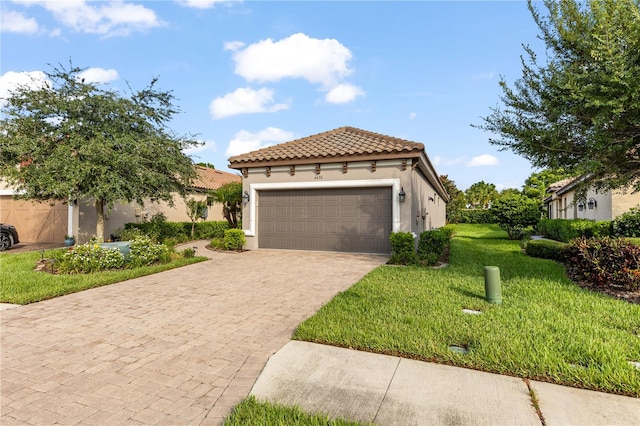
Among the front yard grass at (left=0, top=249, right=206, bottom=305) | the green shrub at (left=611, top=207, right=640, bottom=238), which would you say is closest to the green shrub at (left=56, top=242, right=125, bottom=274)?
the front yard grass at (left=0, top=249, right=206, bottom=305)

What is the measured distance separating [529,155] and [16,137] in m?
14.6

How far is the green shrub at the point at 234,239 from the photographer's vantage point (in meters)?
13.0

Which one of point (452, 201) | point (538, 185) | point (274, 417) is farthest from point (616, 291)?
point (538, 185)

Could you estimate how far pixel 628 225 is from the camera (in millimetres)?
11188

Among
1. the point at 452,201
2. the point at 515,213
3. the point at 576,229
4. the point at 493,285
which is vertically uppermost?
the point at 452,201

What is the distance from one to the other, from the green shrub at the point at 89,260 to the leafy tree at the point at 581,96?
398 inches

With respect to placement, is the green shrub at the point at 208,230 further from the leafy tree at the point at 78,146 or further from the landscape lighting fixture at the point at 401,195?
the landscape lighting fixture at the point at 401,195

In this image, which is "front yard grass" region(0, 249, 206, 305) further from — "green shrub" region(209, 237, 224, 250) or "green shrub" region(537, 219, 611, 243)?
"green shrub" region(537, 219, 611, 243)

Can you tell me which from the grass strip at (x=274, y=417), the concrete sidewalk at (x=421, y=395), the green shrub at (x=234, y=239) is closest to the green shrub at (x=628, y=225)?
the concrete sidewalk at (x=421, y=395)

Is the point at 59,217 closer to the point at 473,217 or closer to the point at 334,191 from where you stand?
the point at 334,191

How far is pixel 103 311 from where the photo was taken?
543 centimetres

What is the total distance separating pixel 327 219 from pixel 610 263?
8.30 m

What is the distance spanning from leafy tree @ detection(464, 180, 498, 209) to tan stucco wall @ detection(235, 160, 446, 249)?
46.2 metres

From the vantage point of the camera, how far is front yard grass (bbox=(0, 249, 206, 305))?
623cm
